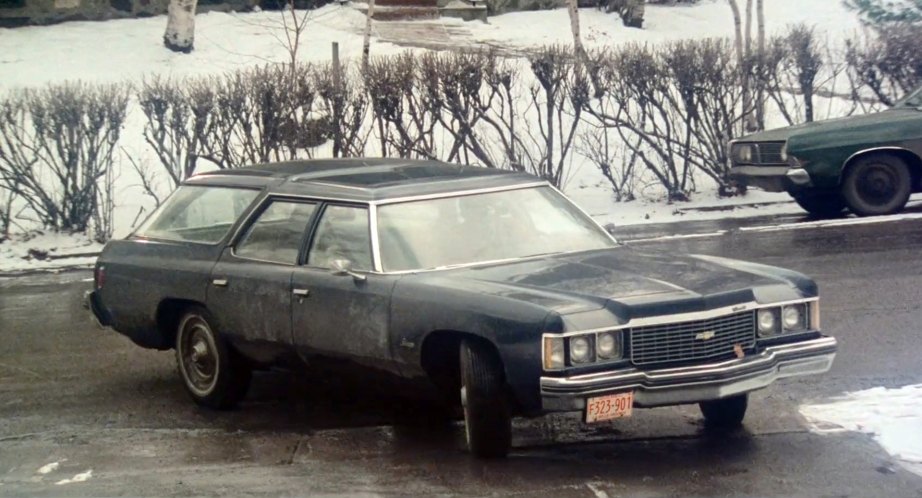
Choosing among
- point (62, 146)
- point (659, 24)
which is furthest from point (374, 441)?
point (659, 24)

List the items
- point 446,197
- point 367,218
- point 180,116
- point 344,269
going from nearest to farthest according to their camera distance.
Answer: point 344,269 → point 367,218 → point 446,197 → point 180,116

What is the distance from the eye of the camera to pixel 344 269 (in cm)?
665

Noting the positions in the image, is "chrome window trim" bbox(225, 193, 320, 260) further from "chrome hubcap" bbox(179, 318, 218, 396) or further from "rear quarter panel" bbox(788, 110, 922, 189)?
"rear quarter panel" bbox(788, 110, 922, 189)

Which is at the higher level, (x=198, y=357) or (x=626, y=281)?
(x=626, y=281)

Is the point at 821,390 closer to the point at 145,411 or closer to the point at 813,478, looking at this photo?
the point at 813,478

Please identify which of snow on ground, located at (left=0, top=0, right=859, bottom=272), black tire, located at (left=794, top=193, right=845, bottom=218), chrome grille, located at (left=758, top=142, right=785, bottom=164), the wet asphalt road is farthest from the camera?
snow on ground, located at (left=0, top=0, right=859, bottom=272)

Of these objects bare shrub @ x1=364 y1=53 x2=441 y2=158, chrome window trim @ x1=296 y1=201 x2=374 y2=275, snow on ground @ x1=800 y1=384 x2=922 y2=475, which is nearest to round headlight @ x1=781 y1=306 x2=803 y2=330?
snow on ground @ x1=800 y1=384 x2=922 y2=475

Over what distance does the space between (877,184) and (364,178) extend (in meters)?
8.67

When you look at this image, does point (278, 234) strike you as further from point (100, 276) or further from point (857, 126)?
point (857, 126)

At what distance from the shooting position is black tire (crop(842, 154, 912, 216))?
1418 cm

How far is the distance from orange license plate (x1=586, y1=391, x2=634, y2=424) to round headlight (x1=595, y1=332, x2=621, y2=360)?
184 mm

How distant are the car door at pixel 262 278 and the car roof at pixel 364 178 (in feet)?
0.48

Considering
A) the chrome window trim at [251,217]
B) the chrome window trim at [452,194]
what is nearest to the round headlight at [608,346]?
the chrome window trim at [452,194]

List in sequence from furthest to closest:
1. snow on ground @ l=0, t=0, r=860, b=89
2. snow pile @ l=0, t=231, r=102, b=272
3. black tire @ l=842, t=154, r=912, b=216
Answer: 1. snow on ground @ l=0, t=0, r=860, b=89
2. snow pile @ l=0, t=231, r=102, b=272
3. black tire @ l=842, t=154, r=912, b=216
